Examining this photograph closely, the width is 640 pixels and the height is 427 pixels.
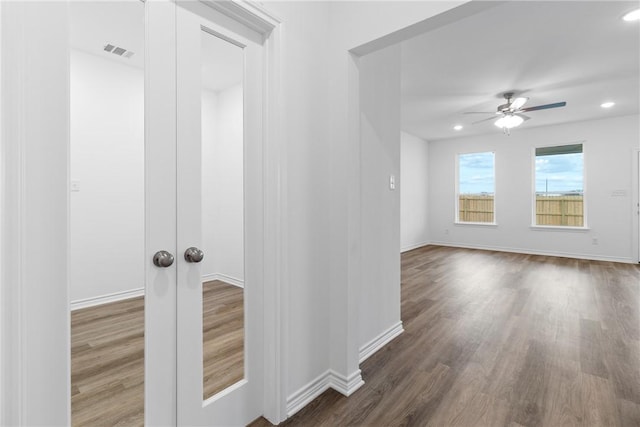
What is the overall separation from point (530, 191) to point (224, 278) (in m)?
7.42

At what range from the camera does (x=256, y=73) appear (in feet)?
5.17

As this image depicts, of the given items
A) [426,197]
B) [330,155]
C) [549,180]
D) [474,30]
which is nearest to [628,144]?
[549,180]

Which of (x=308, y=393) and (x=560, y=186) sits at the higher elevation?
(x=560, y=186)

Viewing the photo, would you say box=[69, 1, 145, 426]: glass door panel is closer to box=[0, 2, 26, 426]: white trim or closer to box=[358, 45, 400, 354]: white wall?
box=[0, 2, 26, 426]: white trim

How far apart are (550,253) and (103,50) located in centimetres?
805

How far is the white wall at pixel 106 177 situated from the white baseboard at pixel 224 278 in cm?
26

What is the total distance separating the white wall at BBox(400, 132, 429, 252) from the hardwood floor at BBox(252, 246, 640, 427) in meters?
3.24

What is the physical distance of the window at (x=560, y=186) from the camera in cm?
639

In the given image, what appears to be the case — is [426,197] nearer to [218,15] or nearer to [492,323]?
[492,323]

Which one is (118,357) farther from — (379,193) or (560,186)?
(560,186)

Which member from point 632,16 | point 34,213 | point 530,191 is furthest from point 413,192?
point 34,213

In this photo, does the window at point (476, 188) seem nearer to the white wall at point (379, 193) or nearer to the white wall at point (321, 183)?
the white wall at point (379, 193)

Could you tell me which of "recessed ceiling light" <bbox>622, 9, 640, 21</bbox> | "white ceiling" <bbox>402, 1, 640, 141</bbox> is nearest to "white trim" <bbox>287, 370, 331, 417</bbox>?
"white ceiling" <bbox>402, 1, 640, 141</bbox>

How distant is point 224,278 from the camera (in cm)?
151
